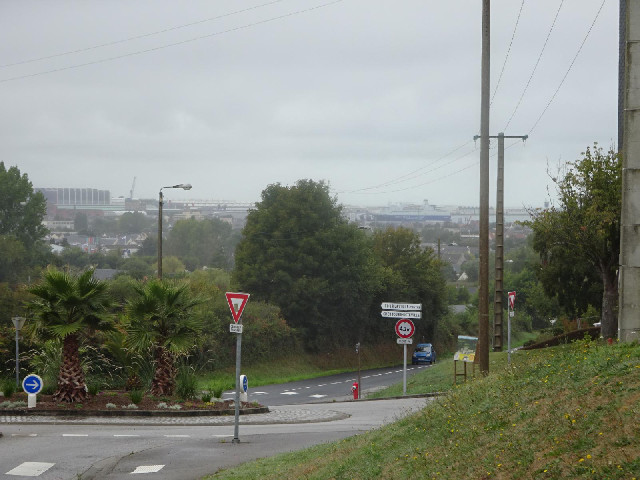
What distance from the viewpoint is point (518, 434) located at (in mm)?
9617

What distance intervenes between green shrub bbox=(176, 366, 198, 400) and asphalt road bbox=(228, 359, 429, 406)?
26.7 ft

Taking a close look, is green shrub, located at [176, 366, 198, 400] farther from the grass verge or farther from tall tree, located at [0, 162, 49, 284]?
tall tree, located at [0, 162, 49, 284]

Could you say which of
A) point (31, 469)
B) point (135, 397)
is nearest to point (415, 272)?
point (135, 397)

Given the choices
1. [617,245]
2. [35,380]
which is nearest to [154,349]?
[35,380]

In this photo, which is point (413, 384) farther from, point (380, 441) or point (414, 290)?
point (414, 290)

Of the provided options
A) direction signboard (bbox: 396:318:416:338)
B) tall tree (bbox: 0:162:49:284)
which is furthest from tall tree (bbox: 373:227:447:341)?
direction signboard (bbox: 396:318:416:338)

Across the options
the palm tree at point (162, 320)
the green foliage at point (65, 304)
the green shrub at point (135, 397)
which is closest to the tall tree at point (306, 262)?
the palm tree at point (162, 320)

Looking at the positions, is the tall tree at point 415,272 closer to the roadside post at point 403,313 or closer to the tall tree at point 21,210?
the tall tree at point 21,210

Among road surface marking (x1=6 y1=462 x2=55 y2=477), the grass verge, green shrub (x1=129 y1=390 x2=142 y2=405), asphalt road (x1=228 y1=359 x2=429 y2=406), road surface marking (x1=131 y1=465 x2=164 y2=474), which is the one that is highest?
road surface marking (x1=6 y1=462 x2=55 y2=477)

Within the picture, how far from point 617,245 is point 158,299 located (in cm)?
1937

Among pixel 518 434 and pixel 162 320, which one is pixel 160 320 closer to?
pixel 162 320

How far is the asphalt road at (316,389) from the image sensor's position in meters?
36.9

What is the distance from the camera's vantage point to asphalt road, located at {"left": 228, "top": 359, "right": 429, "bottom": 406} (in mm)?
36938

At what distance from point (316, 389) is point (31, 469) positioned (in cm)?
2921
